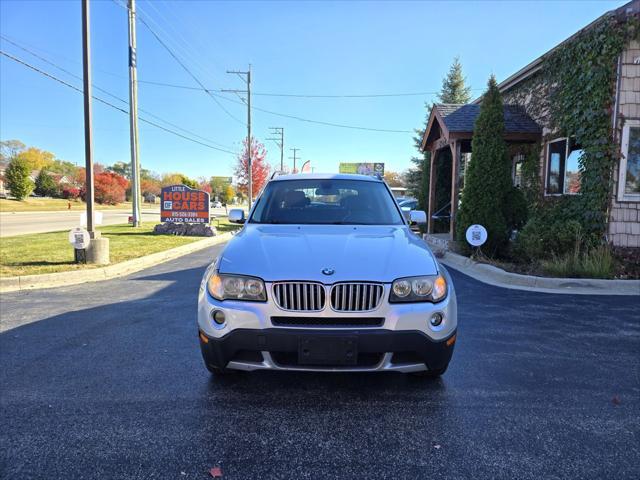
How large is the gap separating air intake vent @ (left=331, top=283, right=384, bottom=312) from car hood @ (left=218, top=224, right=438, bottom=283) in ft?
0.16

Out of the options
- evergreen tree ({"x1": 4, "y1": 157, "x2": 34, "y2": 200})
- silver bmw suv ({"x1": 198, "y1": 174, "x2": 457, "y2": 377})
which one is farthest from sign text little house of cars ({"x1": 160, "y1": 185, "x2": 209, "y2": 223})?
evergreen tree ({"x1": 4, "y1": 157, "x2": 34, "y2": 200})

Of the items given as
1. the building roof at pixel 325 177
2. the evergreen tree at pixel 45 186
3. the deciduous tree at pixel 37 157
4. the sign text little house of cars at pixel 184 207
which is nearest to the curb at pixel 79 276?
the building roof at pixel 325 177

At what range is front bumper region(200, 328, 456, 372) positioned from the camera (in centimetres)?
268

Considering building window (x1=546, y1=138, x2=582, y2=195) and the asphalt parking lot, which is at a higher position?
building window (x1=546, y1=138, x2=582, y2=195)

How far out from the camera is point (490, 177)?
361 inches

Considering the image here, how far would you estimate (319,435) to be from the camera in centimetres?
266

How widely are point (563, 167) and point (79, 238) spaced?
35.7 ft

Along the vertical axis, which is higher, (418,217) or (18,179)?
(18,179)

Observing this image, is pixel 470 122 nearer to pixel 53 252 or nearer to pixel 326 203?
pixel 326 203

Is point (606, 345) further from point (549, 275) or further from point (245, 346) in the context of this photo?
point (245, 346)

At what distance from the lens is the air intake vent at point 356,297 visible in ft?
9.02

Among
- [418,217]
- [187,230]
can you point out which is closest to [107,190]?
[187,230]

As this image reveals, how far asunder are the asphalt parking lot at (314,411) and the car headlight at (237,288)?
80 cm

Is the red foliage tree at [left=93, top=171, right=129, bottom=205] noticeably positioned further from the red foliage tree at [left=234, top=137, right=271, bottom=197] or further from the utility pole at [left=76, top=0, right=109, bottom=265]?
the utility pole at [left=76, top=0, right=109, bottom=265]
